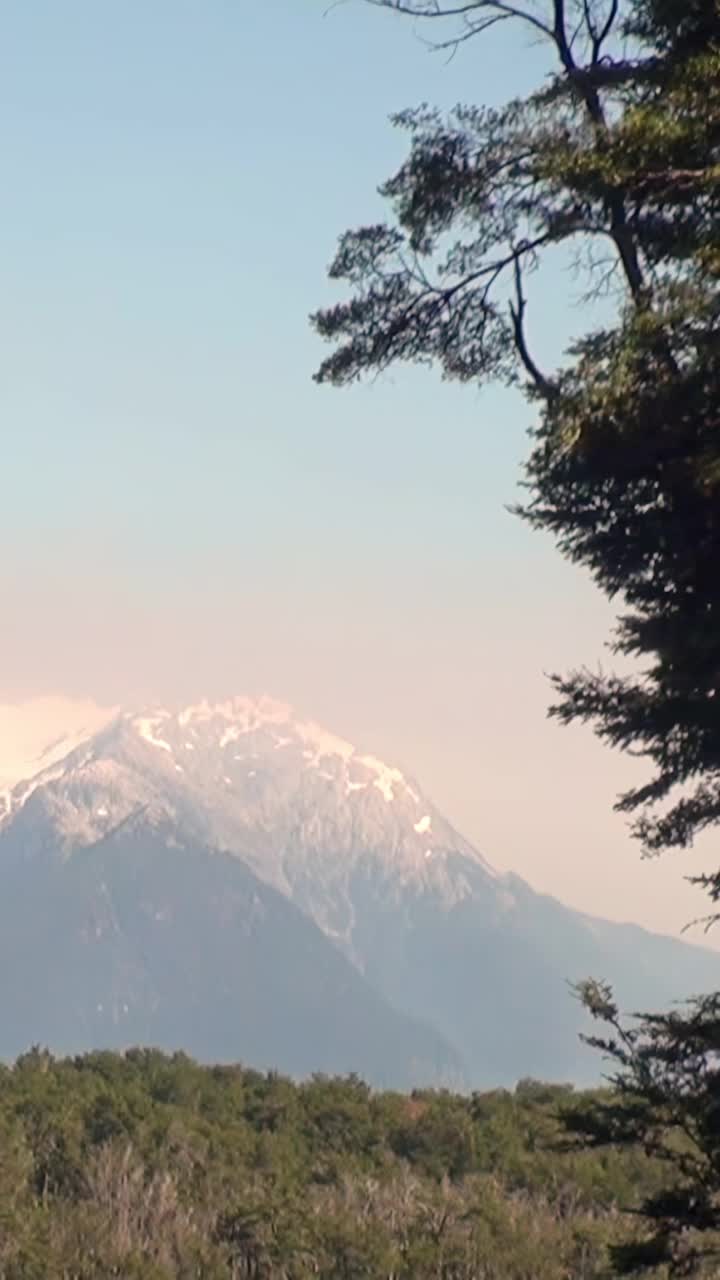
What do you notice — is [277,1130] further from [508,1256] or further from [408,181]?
[408,181]

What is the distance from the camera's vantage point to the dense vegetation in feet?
76.9

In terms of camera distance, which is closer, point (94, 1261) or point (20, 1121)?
point (94, 1261)

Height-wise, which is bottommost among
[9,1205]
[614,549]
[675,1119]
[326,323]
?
[675,1119]

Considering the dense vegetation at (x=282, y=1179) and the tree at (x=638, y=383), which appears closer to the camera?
the tree at (x=638, y=383)

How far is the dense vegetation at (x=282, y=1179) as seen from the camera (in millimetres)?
23453

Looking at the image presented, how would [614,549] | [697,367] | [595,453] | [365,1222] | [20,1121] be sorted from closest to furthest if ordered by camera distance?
[697,367] < [595,453] < [614,549] < [365,1222] < [20,1121]

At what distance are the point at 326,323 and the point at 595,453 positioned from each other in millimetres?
3077

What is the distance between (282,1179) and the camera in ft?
104

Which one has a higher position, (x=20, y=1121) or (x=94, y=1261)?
(x=20, y=1121)

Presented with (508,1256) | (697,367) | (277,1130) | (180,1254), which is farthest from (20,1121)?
(697,367)

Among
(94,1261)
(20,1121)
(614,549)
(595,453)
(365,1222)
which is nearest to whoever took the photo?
(595,453)

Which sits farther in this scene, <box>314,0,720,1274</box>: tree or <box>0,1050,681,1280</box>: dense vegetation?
<box>0,1050,681,1280</box>: dense vegetation

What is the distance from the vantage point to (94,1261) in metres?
22.5

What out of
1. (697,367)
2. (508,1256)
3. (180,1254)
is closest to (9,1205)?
(180,1254)
